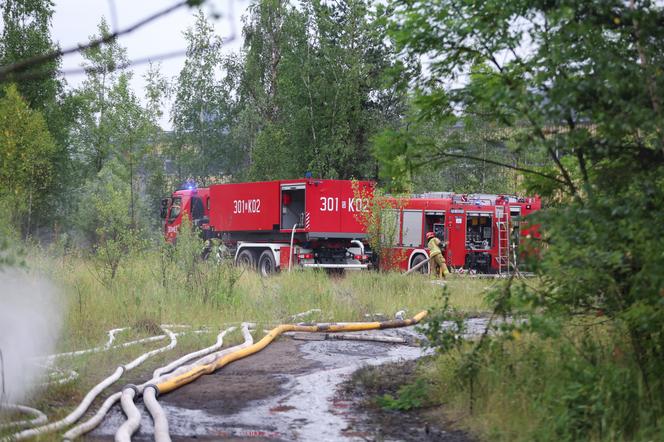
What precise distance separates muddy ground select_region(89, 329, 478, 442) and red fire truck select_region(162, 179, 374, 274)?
1309cm

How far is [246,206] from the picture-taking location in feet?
83.6

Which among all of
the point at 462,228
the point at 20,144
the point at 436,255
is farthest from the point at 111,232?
the point at 462,228

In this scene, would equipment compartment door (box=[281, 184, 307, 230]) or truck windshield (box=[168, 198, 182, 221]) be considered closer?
equipment compartment door (box=[281, 184, 307, 230])

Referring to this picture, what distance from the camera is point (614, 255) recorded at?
5426 millimetres

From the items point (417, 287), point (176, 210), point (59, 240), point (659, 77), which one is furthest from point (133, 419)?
point (176, 210)

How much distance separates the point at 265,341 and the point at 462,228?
1638cm

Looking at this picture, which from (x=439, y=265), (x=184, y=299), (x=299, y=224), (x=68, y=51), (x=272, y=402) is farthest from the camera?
(x=439, y=265)

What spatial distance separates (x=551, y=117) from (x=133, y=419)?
3.67 m

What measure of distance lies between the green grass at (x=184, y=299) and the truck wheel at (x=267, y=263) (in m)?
5.72

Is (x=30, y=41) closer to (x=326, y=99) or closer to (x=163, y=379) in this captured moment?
(x=326, y=99)

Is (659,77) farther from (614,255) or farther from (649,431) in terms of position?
(649,431)

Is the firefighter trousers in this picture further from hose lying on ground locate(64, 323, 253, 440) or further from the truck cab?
hose lying on ground locate(64, 323, 253, 440)

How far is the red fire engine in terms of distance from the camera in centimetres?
2339

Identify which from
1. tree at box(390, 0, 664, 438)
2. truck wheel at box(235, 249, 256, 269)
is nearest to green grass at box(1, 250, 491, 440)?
tree at box(390, 0, 664, 438)
